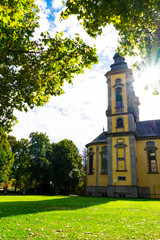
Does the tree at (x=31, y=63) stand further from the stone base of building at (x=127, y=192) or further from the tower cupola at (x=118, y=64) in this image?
the tower cupola at (x=118, y=64)

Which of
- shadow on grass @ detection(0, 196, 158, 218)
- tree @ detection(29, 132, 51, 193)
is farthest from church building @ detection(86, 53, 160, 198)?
shadow on grass @ detection(0, 196, 158, 218)

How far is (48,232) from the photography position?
18.9 feet

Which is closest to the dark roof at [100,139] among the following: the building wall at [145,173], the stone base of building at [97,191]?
the building wall at [145,173]

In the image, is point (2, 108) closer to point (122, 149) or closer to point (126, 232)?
point (126, 232)

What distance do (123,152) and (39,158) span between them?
21.8m

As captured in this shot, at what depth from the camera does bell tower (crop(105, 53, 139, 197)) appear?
2941cm

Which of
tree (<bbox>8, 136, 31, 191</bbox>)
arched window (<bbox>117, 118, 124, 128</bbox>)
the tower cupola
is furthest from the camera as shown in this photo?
tree (<bbox>8, 136, 31, 191</bbox>)

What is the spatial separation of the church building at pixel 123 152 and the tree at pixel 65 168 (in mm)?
7640

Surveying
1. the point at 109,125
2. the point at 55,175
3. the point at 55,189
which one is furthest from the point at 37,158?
the point at 109,125

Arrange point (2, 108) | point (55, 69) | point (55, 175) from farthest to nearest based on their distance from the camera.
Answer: point (55, 175)
point (2, 108)
point (55, 69)

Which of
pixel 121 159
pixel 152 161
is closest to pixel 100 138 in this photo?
pixel 121 159

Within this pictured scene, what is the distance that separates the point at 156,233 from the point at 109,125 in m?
28.8

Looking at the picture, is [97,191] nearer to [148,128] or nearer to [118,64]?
[148,128]

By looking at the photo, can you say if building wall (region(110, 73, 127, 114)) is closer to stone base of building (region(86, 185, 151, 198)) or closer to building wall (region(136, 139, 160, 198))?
building wall (region(136, 139, 160, 198))
